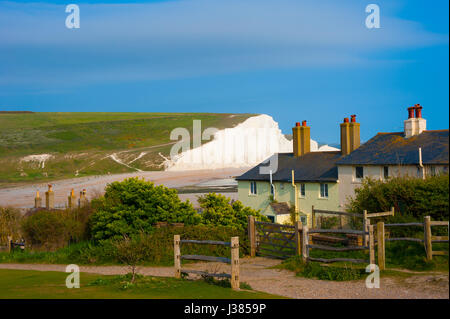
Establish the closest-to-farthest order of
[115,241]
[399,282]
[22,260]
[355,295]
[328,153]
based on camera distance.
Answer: [355,295], [399,282], [115,241], [22,260], [328,153]

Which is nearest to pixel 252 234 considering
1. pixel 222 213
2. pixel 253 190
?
pixel 222 213

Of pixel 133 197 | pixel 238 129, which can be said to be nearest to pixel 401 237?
pixel 133 197

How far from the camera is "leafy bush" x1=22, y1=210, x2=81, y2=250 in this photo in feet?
74.8

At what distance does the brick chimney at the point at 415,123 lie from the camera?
2423 centimetres

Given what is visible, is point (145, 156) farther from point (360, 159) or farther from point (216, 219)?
point (216, 219)

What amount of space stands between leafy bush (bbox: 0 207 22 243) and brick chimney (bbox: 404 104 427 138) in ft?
61.9

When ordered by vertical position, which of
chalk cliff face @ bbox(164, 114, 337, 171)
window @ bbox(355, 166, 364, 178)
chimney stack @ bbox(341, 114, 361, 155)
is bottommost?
window @ bbox(355, 166, 364, 178)

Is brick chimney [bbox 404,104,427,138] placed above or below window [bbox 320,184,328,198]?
above

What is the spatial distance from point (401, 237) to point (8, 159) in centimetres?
7264

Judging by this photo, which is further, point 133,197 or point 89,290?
point 133,197

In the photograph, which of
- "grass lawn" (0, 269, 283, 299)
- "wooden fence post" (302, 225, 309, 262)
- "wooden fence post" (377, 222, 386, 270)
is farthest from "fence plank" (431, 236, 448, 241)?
"grass lawn" (0, 269, 283, 299)

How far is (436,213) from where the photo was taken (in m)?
10.9

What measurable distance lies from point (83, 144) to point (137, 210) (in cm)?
7738

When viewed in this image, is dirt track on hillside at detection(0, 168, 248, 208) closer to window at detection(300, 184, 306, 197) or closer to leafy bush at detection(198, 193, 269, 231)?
window at detection(300, 184, 306, 197)
